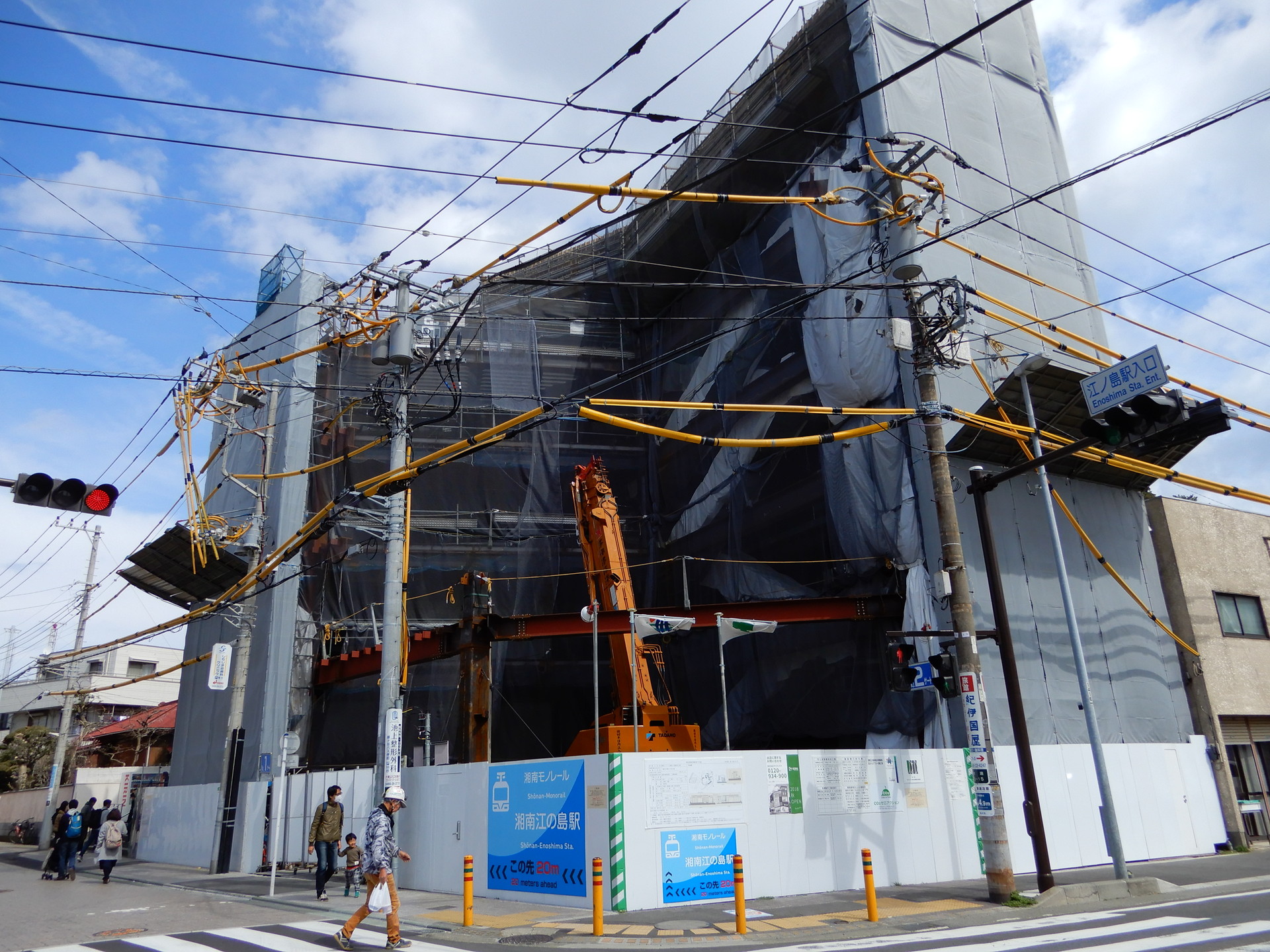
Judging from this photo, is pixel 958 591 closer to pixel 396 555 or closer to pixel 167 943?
pixel 396 555

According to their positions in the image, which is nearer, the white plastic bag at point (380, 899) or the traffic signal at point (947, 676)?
the white plastic bag at point (380, 899)

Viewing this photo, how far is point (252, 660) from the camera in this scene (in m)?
26.0

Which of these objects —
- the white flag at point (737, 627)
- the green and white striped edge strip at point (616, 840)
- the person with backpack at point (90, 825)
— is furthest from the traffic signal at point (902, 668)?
the person with backpack at point (90, 825)

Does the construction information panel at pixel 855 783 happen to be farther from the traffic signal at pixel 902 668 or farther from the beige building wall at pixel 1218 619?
the beige building wall at pixel 1218 619

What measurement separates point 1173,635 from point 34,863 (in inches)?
1248

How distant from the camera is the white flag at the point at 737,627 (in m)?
16.1

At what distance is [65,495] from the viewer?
10.5 m

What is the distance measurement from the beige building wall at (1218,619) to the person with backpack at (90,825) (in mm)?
28589

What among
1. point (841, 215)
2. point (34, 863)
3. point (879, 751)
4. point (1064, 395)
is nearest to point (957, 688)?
point (879, 751)

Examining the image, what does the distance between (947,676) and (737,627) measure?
176 inches

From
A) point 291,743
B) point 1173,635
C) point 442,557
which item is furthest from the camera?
point 442,557

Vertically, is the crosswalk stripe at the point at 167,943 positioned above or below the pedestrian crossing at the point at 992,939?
above

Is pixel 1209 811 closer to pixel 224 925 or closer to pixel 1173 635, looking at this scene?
pixel 1173 635

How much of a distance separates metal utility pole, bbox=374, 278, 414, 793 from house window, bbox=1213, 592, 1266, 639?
20.9m
